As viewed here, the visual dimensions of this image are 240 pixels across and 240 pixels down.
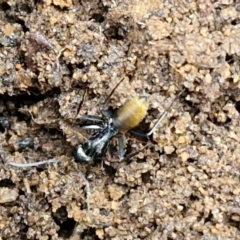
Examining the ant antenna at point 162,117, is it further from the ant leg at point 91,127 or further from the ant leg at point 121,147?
the ant leg at point 91,127

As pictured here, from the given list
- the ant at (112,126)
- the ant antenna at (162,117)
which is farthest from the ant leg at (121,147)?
the ant antenna at (162,117)

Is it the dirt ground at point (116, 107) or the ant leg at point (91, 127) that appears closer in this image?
the dirt ground at point (116, 107)

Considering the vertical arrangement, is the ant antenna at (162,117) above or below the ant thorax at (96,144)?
above

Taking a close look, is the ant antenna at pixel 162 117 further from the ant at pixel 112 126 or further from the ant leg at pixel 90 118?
the ant leg at pixel 90 118

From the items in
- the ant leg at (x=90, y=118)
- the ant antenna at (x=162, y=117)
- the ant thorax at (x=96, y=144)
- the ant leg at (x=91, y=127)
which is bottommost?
the ant thorax at (x=96, y=144)

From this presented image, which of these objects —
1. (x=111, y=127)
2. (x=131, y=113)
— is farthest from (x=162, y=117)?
(x=111, y=127)

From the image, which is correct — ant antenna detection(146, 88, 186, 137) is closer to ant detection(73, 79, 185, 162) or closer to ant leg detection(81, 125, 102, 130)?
ant detection(73, 79, 185, 162)

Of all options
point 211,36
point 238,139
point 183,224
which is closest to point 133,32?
point 211,36

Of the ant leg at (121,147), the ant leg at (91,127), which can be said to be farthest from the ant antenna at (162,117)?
the ant leg at (91,127)
